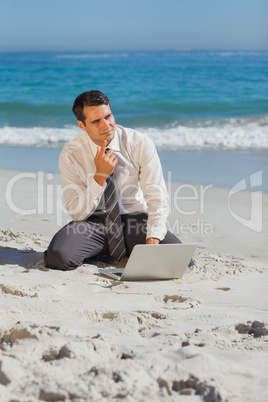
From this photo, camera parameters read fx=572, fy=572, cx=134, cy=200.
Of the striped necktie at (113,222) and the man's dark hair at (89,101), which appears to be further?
the striped necktie at (113,222)

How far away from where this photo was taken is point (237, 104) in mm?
15922

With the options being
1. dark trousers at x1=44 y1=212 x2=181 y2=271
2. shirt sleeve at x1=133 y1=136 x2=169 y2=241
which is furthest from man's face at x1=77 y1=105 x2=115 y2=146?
dark trousers at x1=44 y1=212 x2=181 y2=271

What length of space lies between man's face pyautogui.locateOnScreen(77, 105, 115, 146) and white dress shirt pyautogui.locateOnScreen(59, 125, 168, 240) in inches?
5.7

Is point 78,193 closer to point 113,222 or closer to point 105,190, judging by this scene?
point 105,190

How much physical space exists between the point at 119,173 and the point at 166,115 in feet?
34.6

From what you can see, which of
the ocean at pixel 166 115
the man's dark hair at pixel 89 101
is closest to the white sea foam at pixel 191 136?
the ocean at pixel 166 115

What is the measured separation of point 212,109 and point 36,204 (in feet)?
34.6

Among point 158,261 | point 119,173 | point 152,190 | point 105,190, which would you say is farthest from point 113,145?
point 158,261

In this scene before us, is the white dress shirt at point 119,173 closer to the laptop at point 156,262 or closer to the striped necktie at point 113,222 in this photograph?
the striped necktie at point 113,222

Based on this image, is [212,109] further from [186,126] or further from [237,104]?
[186,126]

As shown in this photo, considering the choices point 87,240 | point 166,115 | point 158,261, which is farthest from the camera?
point 166,115

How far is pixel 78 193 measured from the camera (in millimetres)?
4027

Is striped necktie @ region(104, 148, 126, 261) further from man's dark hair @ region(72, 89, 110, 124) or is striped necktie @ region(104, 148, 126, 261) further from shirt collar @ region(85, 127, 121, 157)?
man's dark hair @ region(72, 89, 110, 124)

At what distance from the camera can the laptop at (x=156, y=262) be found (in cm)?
355
